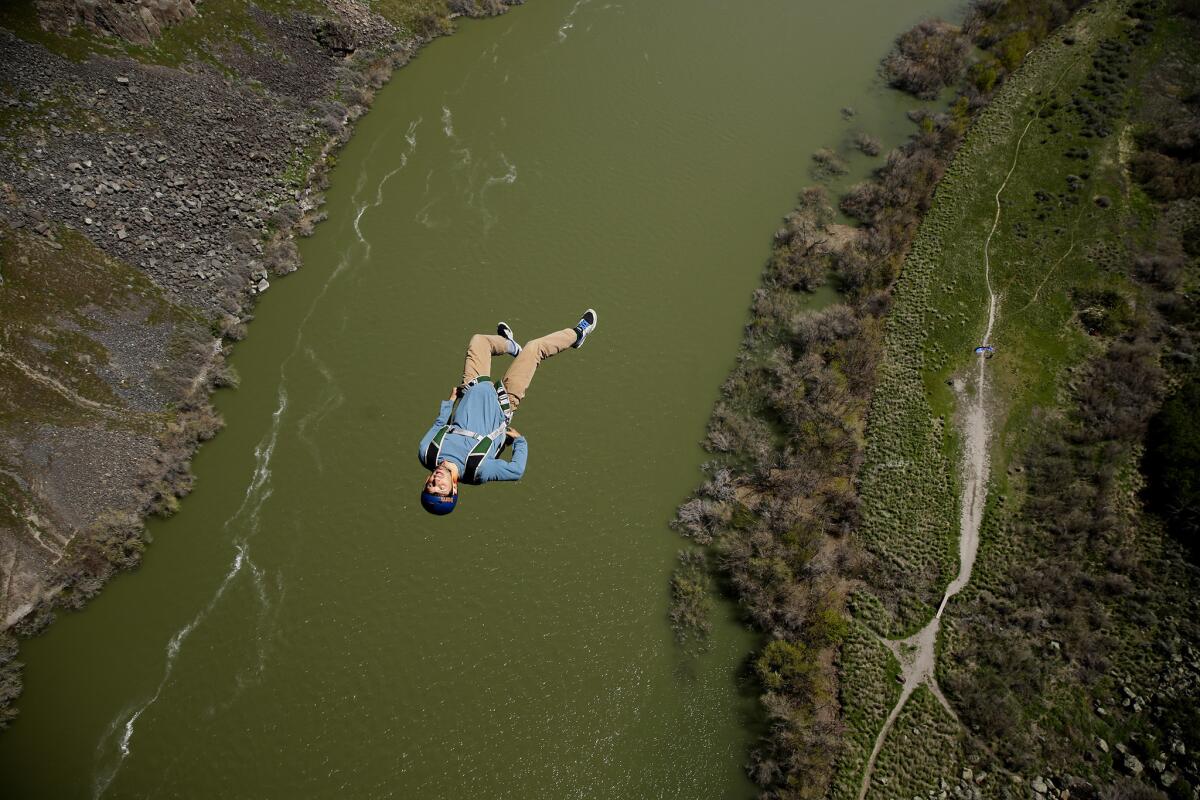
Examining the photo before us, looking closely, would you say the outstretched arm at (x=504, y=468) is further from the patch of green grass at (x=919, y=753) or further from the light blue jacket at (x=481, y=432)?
the patch of green grass at (x=919, y=753)

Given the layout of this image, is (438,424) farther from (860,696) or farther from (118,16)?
(118,16)

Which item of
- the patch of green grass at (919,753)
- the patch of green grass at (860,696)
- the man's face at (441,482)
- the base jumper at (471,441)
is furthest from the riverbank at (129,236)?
the patch of green grass at (919,753)

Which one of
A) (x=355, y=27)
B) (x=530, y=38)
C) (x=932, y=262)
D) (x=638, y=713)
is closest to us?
(x=638, y=713)

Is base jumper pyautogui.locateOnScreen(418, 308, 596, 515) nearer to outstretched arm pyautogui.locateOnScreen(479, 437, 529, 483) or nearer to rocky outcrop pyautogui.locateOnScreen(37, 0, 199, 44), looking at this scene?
outstretched arm pyautogui.locateOnScreen(479, 437, 529, 483)

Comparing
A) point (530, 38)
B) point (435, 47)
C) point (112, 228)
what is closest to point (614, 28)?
point (530, 38)

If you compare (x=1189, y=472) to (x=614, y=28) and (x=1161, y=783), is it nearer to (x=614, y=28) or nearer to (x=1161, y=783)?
(x=1161, y=783)

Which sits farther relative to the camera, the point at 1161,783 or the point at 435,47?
the point at 435,47
